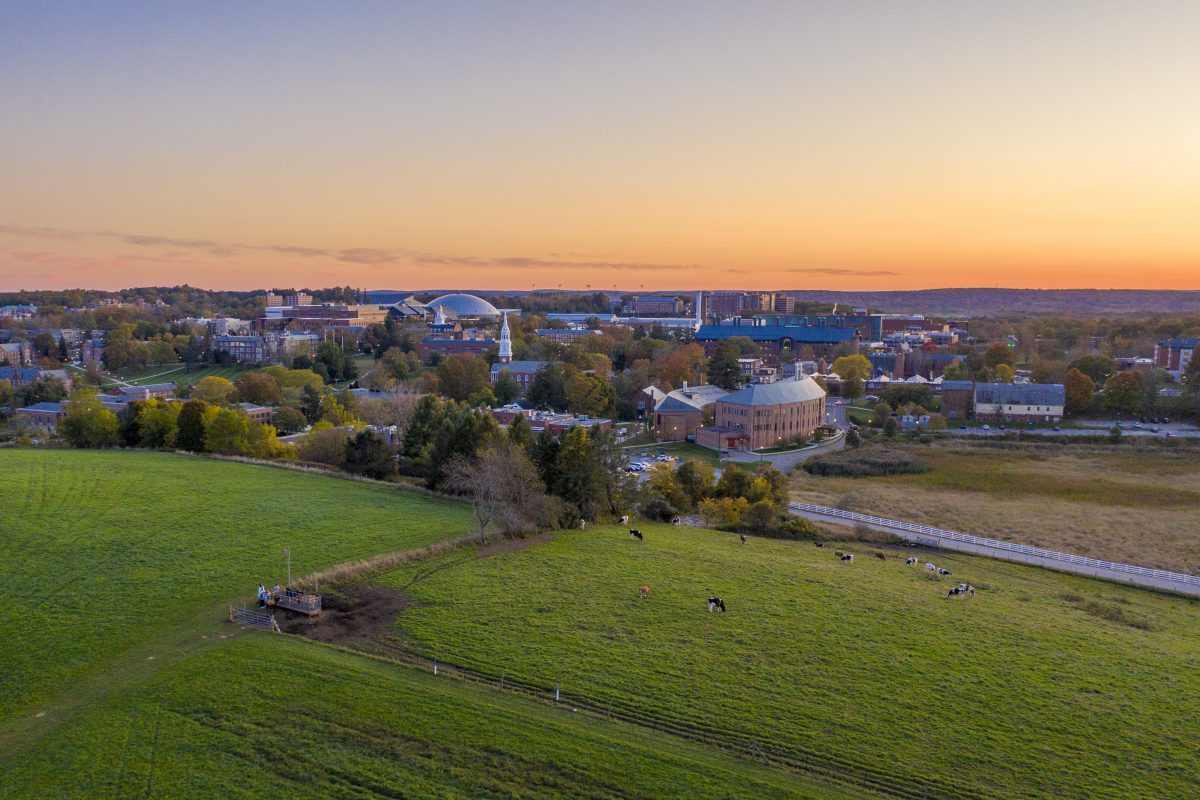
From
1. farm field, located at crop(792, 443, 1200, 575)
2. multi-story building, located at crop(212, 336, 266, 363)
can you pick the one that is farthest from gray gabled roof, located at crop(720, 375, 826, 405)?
multi-story building, located at crop(212, 336, 266, 363)

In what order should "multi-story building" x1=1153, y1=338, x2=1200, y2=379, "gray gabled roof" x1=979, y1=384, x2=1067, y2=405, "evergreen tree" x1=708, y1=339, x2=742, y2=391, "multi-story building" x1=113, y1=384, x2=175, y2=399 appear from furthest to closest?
"multi-story building" x1=1153, y1=338, x2=1200, y2=379 < "evergreen tree" x1=708, y1=339, x2=742, y2=391 < "multi-story building" x1=113, y1=384, x2=175, y2=399 < "gray gabled roof" x1=979, y1=384, x2=1067, y2=405

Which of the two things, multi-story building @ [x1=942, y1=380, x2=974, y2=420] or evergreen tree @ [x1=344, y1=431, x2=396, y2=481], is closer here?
evergreen tree @ [x1=344, y1=431, x2=396, y2=481]

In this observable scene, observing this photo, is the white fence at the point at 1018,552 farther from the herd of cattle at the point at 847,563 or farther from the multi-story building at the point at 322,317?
the multi-story building at the point at 322,317

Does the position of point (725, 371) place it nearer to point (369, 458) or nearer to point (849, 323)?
point (369, 458)

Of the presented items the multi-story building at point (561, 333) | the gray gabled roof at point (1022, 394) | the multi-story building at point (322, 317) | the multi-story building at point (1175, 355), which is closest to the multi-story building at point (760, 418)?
the gray gabled roof at point (1022, 394)

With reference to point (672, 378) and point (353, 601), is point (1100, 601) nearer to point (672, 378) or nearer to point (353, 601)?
point (353, 601)

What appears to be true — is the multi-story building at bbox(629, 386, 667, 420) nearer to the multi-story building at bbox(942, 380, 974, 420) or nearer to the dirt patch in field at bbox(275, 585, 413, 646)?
the multi-story building at bbox(942, 380, 974, 420)
